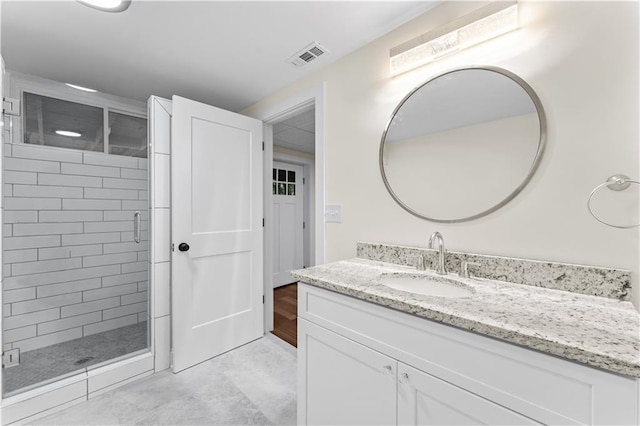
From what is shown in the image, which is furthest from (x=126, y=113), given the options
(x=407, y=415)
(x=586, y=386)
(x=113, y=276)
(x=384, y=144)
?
(x=586, y=386)

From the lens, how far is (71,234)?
89.4 inches

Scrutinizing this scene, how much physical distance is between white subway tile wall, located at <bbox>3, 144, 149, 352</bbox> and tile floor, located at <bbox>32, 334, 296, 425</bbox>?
988 mm

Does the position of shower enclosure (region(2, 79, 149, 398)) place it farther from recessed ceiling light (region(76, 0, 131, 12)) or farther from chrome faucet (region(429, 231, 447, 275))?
chrome faucet (region(429, 231, 447, 275))

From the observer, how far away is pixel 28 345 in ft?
6.84

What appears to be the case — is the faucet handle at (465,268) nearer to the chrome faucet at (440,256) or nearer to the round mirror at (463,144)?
the chrome faucet at (440,256)

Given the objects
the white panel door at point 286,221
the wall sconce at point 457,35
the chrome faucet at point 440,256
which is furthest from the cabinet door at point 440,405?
the white panel door at point 286,221

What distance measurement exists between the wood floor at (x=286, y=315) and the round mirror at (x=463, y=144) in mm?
1818

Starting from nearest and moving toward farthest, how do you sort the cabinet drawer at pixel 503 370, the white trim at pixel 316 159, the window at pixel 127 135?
the cabinet drawer at pixel 503 370
the white trim at pixel 316 159
the window at pixel 127 135

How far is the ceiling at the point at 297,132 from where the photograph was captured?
2.85 metres

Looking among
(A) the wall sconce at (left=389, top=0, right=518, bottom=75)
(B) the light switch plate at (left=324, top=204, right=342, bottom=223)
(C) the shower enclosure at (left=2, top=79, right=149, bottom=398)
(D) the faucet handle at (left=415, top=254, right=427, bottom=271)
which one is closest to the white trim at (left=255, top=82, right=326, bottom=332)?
(B) the light switch plate at (left=324, top=204, right=342, bottom=223)

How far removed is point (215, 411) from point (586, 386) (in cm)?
174

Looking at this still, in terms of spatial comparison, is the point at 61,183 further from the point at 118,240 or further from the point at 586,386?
the point at 586,386

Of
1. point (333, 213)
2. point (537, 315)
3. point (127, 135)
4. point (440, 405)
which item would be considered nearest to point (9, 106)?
point (127, 135)

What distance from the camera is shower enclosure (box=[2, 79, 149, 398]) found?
203 centimetres
